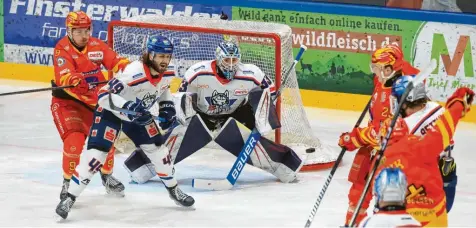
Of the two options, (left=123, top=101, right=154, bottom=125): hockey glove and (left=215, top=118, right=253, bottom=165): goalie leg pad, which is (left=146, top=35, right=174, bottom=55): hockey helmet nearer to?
(left=123, top=101, right=154, bottom=125): hockey glove

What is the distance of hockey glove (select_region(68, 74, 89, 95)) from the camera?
712 centimetres

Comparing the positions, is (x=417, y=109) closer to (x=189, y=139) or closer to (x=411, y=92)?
(x=411, y=92)

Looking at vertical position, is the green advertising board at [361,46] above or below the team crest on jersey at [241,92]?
below

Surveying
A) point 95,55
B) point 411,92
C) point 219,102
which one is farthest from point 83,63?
point 411,92

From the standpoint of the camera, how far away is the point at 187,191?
25.7ft

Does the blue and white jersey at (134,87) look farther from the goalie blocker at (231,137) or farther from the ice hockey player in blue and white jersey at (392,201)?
the ice hockey player in blue and white jersey at (392,201)

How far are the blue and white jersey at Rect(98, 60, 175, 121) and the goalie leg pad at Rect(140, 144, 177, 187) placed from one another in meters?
0.24

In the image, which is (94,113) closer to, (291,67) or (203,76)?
(203,76)

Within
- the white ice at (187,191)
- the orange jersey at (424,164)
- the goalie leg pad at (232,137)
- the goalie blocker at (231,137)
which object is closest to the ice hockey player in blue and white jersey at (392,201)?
the orange jersey at (424,164)

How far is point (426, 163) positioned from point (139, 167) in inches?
118

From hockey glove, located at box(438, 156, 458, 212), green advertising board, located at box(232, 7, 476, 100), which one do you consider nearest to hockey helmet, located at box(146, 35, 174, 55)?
hockey glove, located at box(438, 156, 458, 212)

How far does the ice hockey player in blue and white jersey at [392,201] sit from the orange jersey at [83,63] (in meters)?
2.82

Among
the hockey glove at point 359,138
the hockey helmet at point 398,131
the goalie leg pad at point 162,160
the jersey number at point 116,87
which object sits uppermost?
the hockey helmet at point 398,131

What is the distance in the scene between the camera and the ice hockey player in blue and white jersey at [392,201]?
15.6 feet
